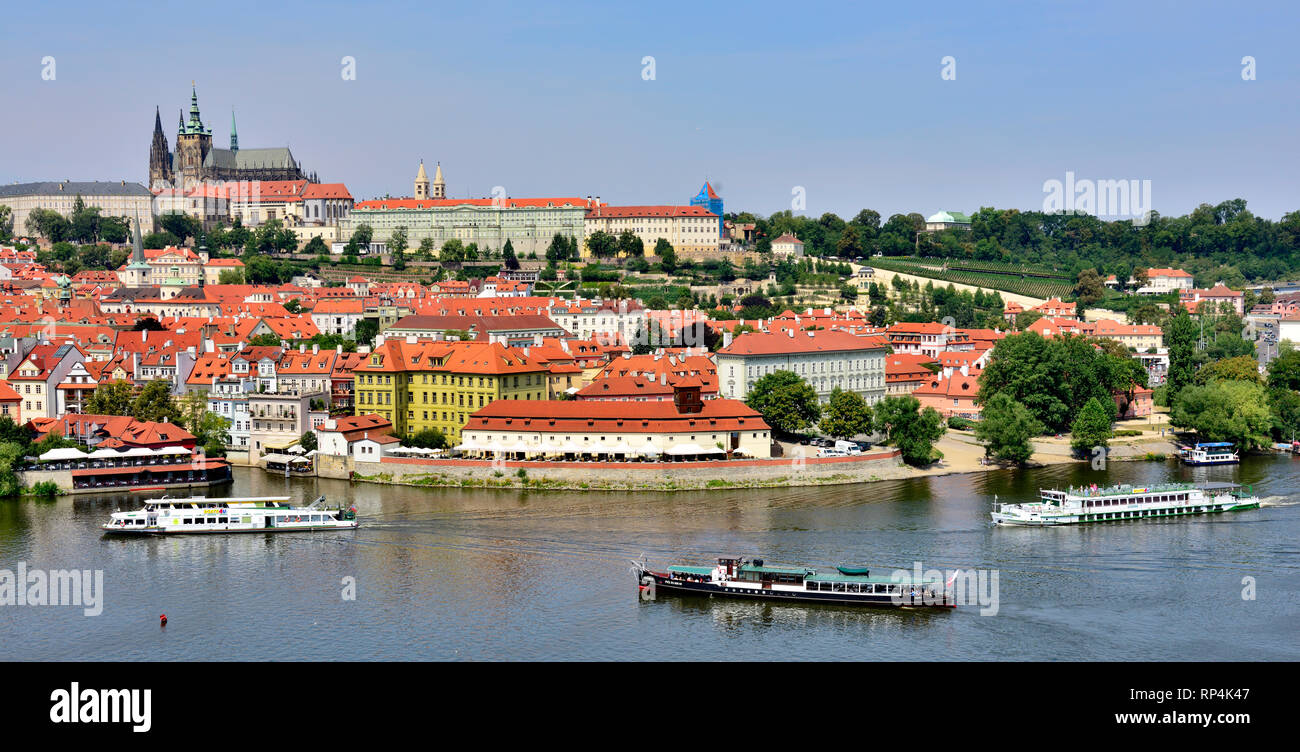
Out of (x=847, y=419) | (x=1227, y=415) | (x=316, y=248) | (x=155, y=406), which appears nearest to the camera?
(x=847, y=419)

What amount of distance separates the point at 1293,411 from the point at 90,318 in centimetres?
→ 3848

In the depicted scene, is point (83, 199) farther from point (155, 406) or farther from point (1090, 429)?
point (1090, 429)

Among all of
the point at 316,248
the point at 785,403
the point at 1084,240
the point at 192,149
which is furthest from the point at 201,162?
the point at 785,403

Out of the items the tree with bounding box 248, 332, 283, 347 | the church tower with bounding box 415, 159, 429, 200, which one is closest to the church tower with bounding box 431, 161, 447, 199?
the church tower with bounding box 415, 159, 429, 200

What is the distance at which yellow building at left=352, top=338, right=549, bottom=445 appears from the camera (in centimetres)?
3500

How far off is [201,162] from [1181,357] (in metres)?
76.6

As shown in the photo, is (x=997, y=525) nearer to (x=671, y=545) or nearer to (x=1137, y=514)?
(x=1137, y=514)

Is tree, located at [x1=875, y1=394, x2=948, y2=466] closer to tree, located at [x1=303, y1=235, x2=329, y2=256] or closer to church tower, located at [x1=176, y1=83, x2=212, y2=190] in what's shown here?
tree, located at [x1=303, y1=235, x2=329, y2=256]

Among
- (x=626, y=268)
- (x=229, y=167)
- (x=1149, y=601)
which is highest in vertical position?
(x=229, y=167)

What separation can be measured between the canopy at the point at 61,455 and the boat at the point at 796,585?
14718 mm

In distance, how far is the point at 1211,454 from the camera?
35.5 meters
